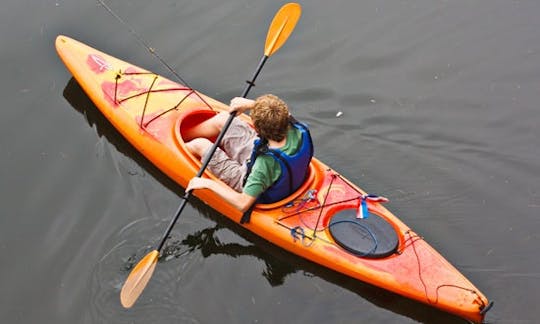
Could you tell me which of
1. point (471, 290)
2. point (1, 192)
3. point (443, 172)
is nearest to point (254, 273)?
point (471, 290)

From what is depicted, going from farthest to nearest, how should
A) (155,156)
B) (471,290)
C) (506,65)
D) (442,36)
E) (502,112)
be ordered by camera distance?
(442,36), (506,65), (502,112), (155,156), (471,290)

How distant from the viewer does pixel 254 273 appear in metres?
4.69

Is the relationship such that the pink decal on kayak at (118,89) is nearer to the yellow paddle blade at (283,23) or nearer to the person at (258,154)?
the person at (258,154)

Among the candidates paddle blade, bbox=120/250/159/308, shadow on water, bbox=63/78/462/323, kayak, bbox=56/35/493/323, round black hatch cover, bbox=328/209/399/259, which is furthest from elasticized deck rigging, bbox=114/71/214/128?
round black hatch cover, bbox=328/209/399/259

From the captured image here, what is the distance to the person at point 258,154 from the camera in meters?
3.98

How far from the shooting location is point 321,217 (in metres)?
4.54

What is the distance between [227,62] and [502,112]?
314 cm

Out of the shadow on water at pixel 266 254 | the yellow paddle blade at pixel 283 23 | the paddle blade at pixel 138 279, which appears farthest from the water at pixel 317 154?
the yellow paddle blade at pixel 283 23

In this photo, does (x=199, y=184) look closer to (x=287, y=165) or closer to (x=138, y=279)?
(x=287, y=165)

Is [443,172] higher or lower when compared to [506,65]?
lower

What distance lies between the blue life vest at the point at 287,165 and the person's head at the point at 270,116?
0.61 feet

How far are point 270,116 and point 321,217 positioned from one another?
3.57 feet

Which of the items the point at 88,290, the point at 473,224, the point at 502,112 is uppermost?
the point at 502,112

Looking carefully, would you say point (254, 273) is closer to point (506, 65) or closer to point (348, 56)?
point (348, 56)
